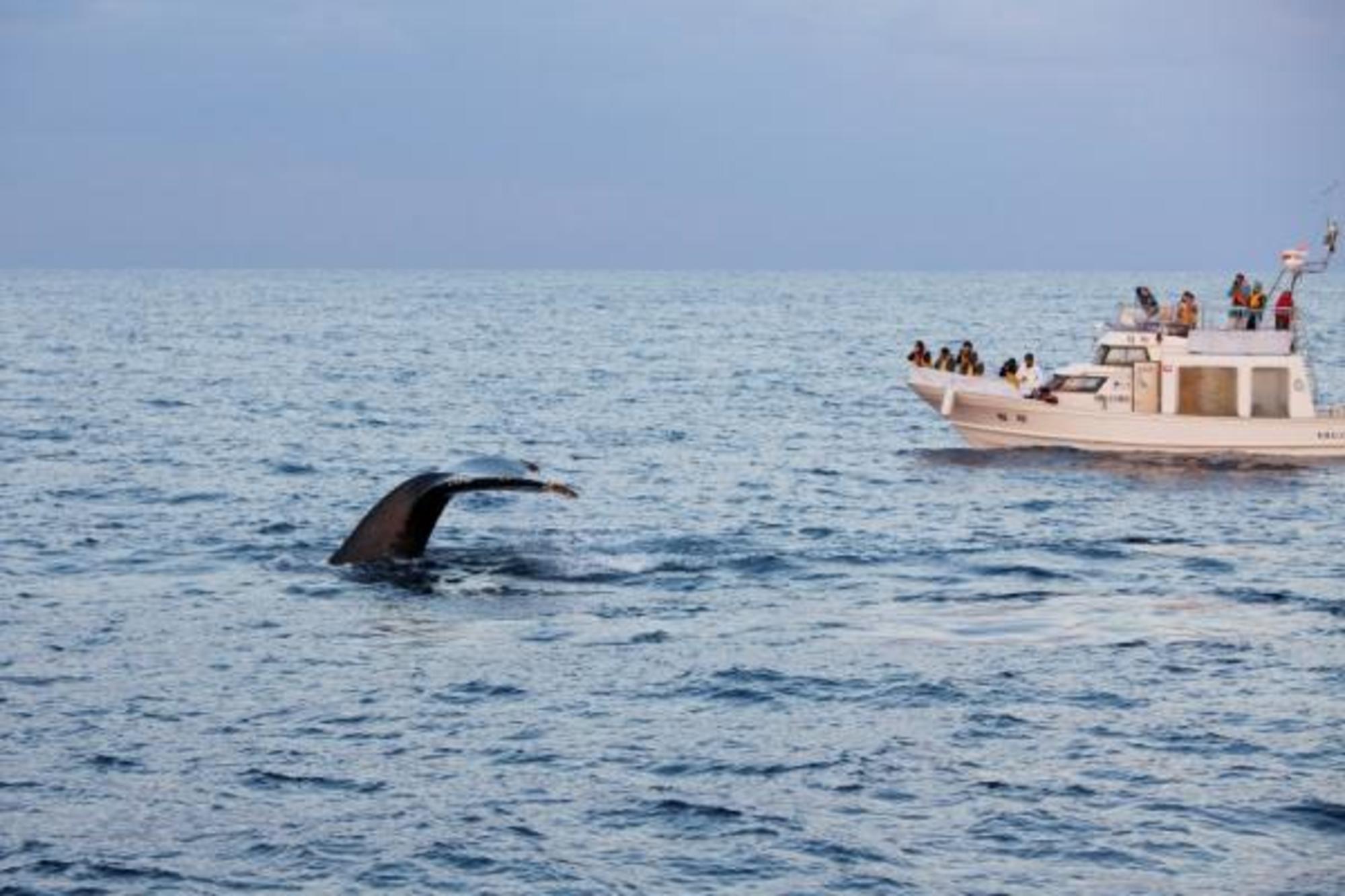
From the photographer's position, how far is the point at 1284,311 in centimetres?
4647

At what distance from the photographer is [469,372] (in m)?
93.9

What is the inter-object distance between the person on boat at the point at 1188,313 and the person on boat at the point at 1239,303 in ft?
2.47

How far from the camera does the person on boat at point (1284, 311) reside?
46406 mm

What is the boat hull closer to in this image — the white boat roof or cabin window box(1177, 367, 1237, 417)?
cabin window box(1177, 367, 1237, 417)

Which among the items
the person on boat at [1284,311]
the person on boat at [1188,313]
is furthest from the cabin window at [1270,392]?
the person on boat at [1188,313]

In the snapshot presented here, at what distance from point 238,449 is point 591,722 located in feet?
109

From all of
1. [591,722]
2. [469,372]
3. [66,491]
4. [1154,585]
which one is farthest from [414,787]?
[469,372]

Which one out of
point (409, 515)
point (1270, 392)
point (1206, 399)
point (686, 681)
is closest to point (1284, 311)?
point (1270, 392)

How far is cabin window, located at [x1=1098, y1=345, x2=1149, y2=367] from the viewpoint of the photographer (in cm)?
4616

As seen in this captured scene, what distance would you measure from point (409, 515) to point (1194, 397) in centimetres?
2462

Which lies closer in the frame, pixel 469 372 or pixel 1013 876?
pixel 1013 876

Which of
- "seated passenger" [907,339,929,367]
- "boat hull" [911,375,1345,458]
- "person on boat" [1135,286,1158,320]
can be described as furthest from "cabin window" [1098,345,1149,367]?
"seated passenger" [907,339,929,367]

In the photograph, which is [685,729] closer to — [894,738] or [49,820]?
[894,738]

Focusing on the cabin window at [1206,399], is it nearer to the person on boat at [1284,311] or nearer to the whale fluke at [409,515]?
the person on boat at [1284,311]
